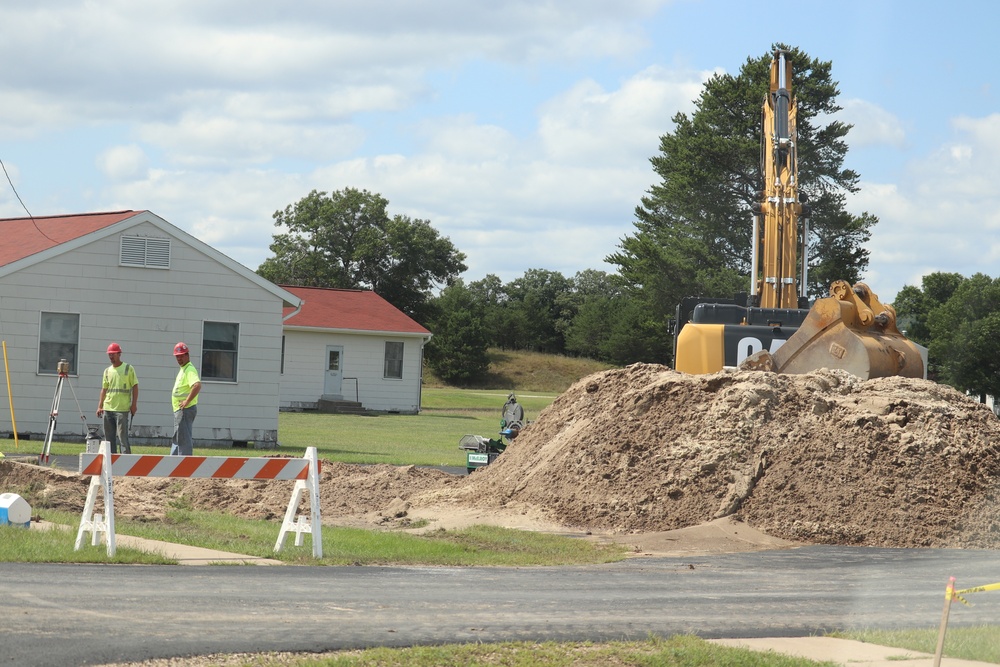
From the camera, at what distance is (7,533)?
38.1 ft

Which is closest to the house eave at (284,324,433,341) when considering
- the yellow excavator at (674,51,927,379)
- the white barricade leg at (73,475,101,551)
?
the yellow excavator at (674,51,927,379)

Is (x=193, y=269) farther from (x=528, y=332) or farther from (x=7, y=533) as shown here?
(x=528, y=332)

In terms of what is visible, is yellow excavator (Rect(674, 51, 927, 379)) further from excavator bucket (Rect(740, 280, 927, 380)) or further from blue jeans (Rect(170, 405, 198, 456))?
blue jeans (Rect(170, 405, 198, 456))

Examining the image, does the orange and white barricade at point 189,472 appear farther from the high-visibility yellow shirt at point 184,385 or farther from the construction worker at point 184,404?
the high-visibility yellow shirt at point 184,385

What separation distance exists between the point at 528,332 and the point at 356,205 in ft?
75.5

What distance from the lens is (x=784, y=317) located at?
63.5ft

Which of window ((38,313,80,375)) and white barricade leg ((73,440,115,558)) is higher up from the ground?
window ((38,313,80,375))

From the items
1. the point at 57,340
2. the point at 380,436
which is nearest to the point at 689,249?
the point at 380,436

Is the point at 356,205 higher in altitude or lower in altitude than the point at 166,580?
higher

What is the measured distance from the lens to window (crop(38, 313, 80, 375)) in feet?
85.8

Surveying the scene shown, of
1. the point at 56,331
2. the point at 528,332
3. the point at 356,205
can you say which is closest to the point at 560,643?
the point at 56,331

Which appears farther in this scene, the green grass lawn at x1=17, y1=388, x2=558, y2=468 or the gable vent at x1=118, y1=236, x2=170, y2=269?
the gable vent at x1=118, y1=236, x2=170, y2=269

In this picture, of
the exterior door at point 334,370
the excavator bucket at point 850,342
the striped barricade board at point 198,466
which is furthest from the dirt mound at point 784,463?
the exterior door at point 334,370

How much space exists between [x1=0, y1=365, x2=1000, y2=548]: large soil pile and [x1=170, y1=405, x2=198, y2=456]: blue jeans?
1.63 ft
